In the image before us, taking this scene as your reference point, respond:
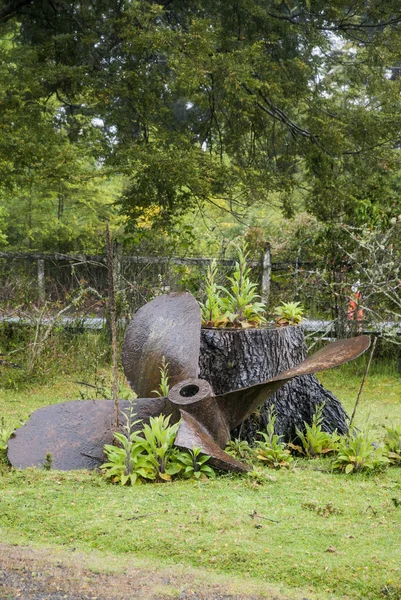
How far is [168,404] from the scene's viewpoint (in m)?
4.32

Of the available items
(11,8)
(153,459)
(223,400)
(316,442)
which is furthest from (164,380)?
(11,8)

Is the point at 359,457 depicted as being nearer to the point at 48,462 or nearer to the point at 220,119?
the point at 48,462

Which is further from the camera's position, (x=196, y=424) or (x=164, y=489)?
(x=196, y=424)

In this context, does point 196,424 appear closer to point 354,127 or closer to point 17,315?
point 17,315

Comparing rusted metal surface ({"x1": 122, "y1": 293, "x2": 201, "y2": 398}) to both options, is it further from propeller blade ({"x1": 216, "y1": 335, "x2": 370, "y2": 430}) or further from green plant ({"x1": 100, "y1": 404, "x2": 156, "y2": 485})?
green plant ({"x1": 100, "y1": 404, "x2": 156, "y2": 485})

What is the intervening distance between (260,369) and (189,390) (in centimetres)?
74

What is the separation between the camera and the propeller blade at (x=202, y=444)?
394cm

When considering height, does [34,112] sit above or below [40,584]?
above

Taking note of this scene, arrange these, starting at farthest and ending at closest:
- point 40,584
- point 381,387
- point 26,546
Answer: point 381,387 < point 26,546 < point 40,584

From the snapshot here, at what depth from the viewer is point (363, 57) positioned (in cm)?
1153

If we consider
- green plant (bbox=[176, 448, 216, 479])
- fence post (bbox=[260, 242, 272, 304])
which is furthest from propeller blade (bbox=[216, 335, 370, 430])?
fence post (bbox=[260, 242, 272, 304])

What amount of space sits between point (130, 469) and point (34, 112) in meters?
7.81

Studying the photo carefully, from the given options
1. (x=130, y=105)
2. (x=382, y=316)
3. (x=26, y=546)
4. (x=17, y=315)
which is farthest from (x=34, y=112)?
(x=26, y=546)

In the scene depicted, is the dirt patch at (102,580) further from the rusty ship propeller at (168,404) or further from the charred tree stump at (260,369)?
the charred tree stump at (260,369)
